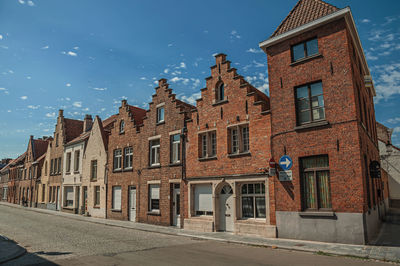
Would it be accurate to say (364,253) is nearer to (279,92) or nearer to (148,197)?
(279,92)

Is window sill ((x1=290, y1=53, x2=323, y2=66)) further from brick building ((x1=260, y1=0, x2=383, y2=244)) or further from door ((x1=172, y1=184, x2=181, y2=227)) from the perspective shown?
door ((x1=172, y1=184, x2=181, y2=227))

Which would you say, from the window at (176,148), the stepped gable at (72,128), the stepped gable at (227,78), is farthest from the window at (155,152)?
the stepped gable at (72,128)

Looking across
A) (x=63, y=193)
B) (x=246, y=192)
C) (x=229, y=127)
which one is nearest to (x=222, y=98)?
(x=229, y=127)

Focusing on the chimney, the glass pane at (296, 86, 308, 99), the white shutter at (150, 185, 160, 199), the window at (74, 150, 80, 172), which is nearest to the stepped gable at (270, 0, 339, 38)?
the glass pane at (296, 86, 308, 99)

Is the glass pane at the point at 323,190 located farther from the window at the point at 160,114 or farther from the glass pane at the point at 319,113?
the window at the point at 160,114

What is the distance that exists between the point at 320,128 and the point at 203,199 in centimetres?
799

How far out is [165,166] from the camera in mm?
20656

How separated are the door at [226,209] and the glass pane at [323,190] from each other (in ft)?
16.2

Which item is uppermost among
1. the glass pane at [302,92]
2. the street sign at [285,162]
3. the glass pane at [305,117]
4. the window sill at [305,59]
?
the window sill at [305,59]

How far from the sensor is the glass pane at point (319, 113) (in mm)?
13570

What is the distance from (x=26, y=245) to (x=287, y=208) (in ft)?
36.3

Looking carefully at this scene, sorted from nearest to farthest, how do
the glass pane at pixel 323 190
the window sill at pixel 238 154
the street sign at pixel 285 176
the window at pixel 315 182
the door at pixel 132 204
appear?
1. the glass pane at pixel 323 190
2. the window at pixel 315 182
3. the street sign at pixel 285 176
4. the window sill at pixel 238 154
5. the door at pixel 132 204

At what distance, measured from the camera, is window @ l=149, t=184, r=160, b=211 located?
2119cm

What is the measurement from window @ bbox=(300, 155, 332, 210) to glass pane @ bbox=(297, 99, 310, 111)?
2.35 metres
